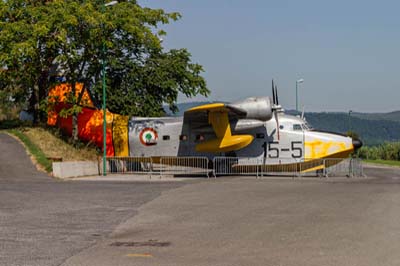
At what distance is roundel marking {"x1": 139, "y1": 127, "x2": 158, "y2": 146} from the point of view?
3111 cm

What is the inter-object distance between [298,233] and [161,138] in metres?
20.6

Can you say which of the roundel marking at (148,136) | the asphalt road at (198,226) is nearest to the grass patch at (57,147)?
the roundel marking at (148,136)

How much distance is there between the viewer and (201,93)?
35.7 m

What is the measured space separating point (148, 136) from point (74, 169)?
5.05m

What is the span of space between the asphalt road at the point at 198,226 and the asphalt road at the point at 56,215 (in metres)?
0.02

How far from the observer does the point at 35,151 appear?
2923 centimetres

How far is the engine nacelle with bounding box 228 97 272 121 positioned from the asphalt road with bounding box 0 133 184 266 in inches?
345

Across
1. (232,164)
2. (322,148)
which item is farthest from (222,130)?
(322,148)

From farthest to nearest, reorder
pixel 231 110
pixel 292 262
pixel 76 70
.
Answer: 1. pixel 76 70
2. pixel 231 110
3. pixel 292 262

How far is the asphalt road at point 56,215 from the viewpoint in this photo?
9492 mm

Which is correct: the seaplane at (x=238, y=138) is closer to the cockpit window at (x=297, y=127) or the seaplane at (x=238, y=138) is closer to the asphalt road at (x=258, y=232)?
the cockpit window at (x=297, y=127)

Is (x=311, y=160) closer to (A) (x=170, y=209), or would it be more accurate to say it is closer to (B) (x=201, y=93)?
(B) (x=201, y=93)

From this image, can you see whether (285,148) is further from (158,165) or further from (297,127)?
(158,165)

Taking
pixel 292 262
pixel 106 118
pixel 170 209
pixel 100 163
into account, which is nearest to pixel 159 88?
pixel 106 118
